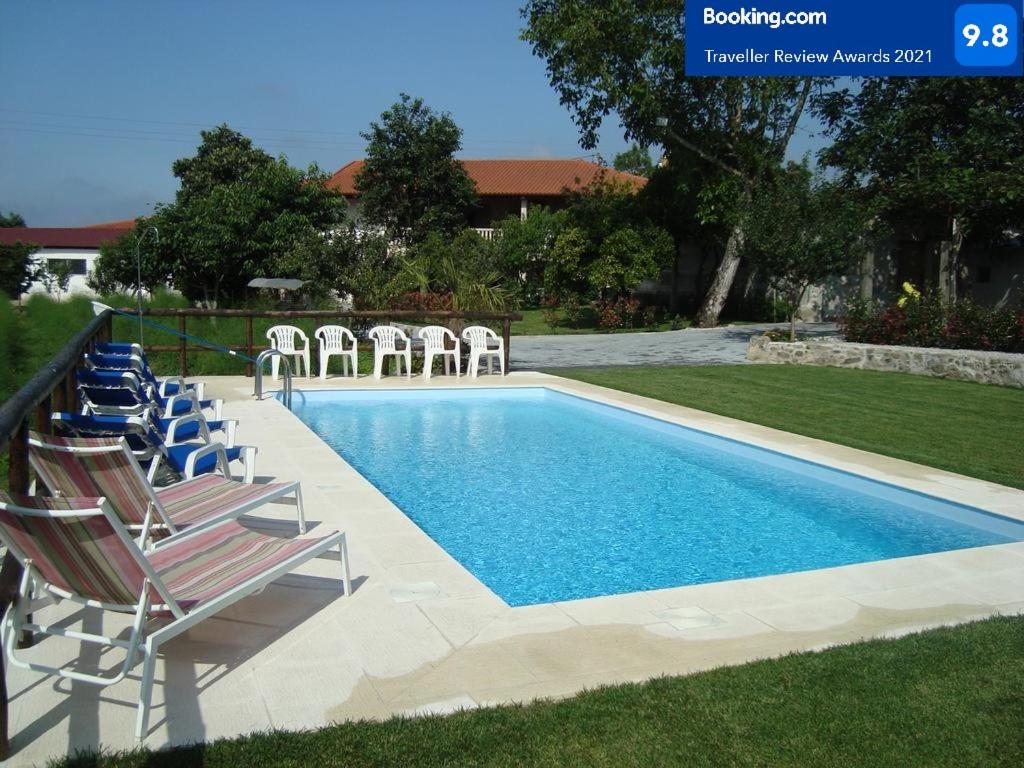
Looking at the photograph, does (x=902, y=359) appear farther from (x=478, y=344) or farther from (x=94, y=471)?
(x=94, y=471)

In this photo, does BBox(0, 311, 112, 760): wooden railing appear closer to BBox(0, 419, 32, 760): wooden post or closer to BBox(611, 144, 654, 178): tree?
BBox(0, 419, 32, 760): wooden post

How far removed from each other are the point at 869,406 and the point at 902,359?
15.5ft

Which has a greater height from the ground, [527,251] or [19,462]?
[527,251]

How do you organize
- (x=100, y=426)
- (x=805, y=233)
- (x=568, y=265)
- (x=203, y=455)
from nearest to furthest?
1. (x=100, y=426)
2. (x=203, y=455)
3. (x=805, y=233)
4. (x=568, y=265)

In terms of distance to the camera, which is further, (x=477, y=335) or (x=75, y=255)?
(x=75, y=255)

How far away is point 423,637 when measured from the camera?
159 inches

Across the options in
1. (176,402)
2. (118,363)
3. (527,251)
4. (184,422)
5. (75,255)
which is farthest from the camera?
(75,255)

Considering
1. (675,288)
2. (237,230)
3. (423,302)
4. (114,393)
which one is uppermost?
(237,230)

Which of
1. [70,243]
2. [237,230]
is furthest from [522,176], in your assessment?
[70,243]

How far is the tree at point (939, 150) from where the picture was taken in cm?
2009

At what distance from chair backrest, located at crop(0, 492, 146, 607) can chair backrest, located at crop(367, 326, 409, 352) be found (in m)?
11.4

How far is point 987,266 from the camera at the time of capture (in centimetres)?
2588

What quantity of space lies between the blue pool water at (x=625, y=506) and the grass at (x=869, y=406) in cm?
113

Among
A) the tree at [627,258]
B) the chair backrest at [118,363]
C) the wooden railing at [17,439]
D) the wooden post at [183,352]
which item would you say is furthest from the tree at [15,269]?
the wooden railing at [17,439]
